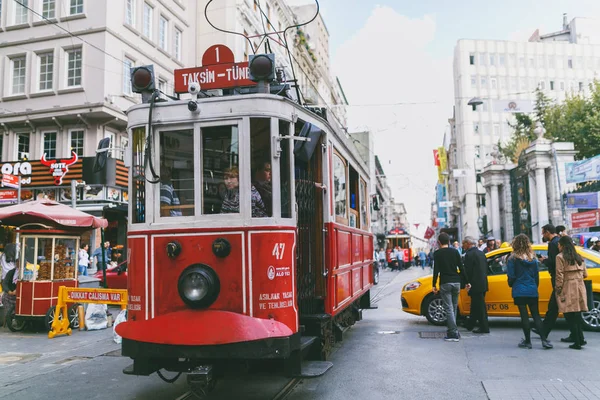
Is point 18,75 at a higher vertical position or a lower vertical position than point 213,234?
higher

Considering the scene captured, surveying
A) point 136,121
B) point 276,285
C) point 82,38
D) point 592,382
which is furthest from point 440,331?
point 82,38

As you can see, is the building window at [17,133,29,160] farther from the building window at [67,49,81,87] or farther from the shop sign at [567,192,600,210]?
the shop sign at [567,192,600,210]

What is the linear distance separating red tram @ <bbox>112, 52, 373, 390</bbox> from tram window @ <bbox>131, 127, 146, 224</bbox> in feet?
0.04

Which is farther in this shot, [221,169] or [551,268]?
[551,268]

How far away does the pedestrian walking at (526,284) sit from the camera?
8141mm

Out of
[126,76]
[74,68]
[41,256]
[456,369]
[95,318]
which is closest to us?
[456,369]

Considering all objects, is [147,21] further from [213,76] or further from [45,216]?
[213,76]

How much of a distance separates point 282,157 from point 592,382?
4.56 metres

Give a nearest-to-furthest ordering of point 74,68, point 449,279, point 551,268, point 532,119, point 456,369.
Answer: point 456,369 → point 551,268 → point 449,279 → point 74,68 → point 532,119

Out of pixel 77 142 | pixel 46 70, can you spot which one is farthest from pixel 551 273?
pixel 46 70

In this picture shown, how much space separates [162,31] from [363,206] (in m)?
19.7

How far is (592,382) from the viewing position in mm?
6184

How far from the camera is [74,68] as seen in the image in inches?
872

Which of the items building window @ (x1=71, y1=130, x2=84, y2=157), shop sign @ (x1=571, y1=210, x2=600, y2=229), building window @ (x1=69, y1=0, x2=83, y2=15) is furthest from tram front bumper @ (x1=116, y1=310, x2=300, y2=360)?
building window @ (x1=69, y1=0, x2=83, y2=15)
